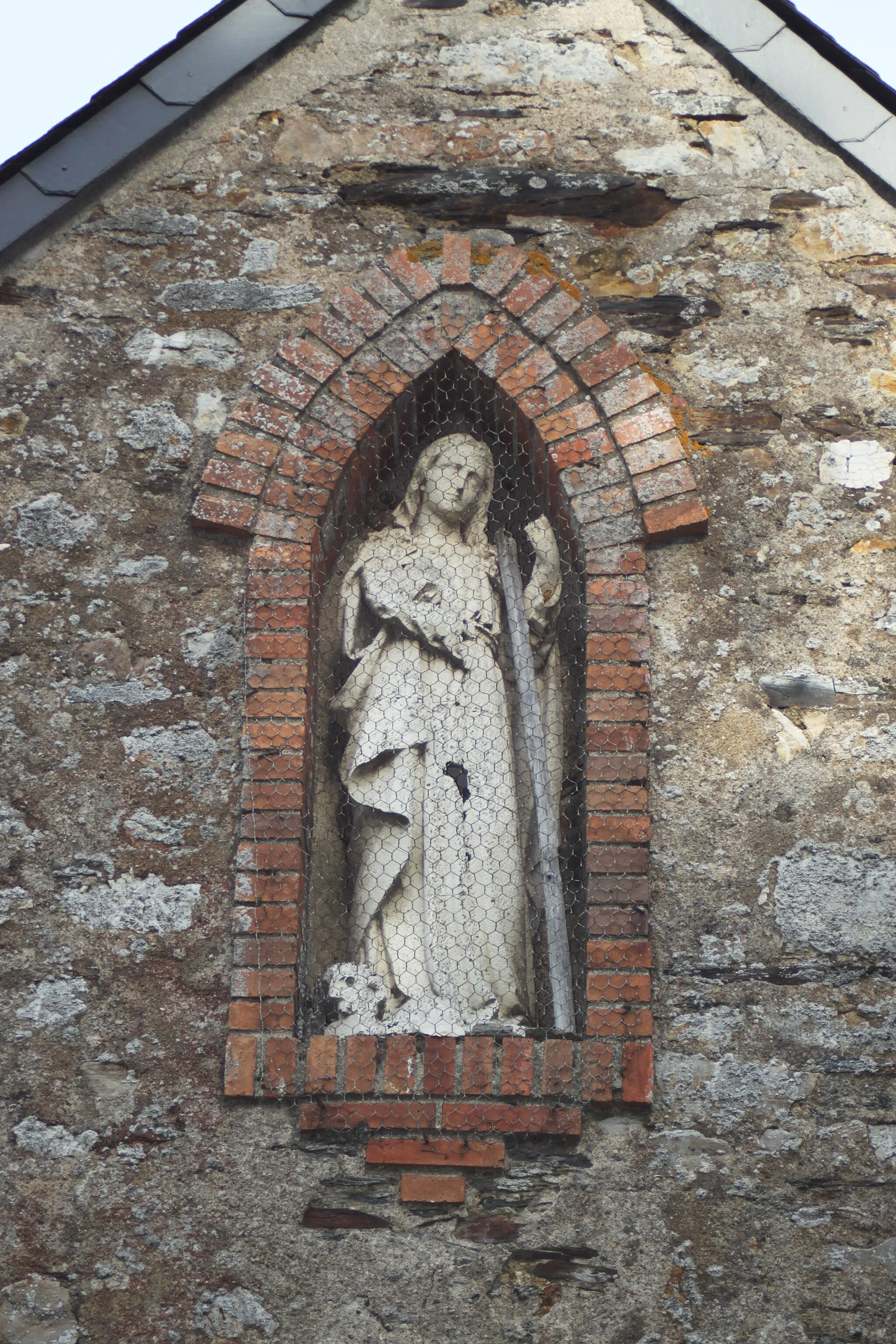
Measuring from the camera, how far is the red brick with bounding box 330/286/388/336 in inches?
200

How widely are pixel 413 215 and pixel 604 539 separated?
1.21 meters

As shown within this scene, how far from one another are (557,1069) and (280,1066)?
2.19 ft

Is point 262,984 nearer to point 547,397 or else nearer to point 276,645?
point 276,645

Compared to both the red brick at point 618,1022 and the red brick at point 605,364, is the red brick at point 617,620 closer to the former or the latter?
the red brick at point 605,364

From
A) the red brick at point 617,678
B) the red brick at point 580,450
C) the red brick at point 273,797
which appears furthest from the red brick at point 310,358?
the red brick at point 273,797

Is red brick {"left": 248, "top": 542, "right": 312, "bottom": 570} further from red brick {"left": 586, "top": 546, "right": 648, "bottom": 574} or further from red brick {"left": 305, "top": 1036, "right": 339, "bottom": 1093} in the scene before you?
red brick {"left": 305, "top": 1036, "right": 339, "bottom": 1093}

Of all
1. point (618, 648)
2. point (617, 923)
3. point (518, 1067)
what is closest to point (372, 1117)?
point (518, 1067)

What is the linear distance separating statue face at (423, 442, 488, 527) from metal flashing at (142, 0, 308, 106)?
1.33 m

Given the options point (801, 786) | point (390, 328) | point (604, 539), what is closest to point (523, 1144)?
point (801, 786)

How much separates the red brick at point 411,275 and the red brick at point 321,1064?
212 cm

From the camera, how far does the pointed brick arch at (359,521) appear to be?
427 cm

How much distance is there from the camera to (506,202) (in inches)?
209

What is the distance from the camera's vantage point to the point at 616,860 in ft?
14.7

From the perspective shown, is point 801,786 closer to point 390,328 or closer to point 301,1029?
point 301,1029
